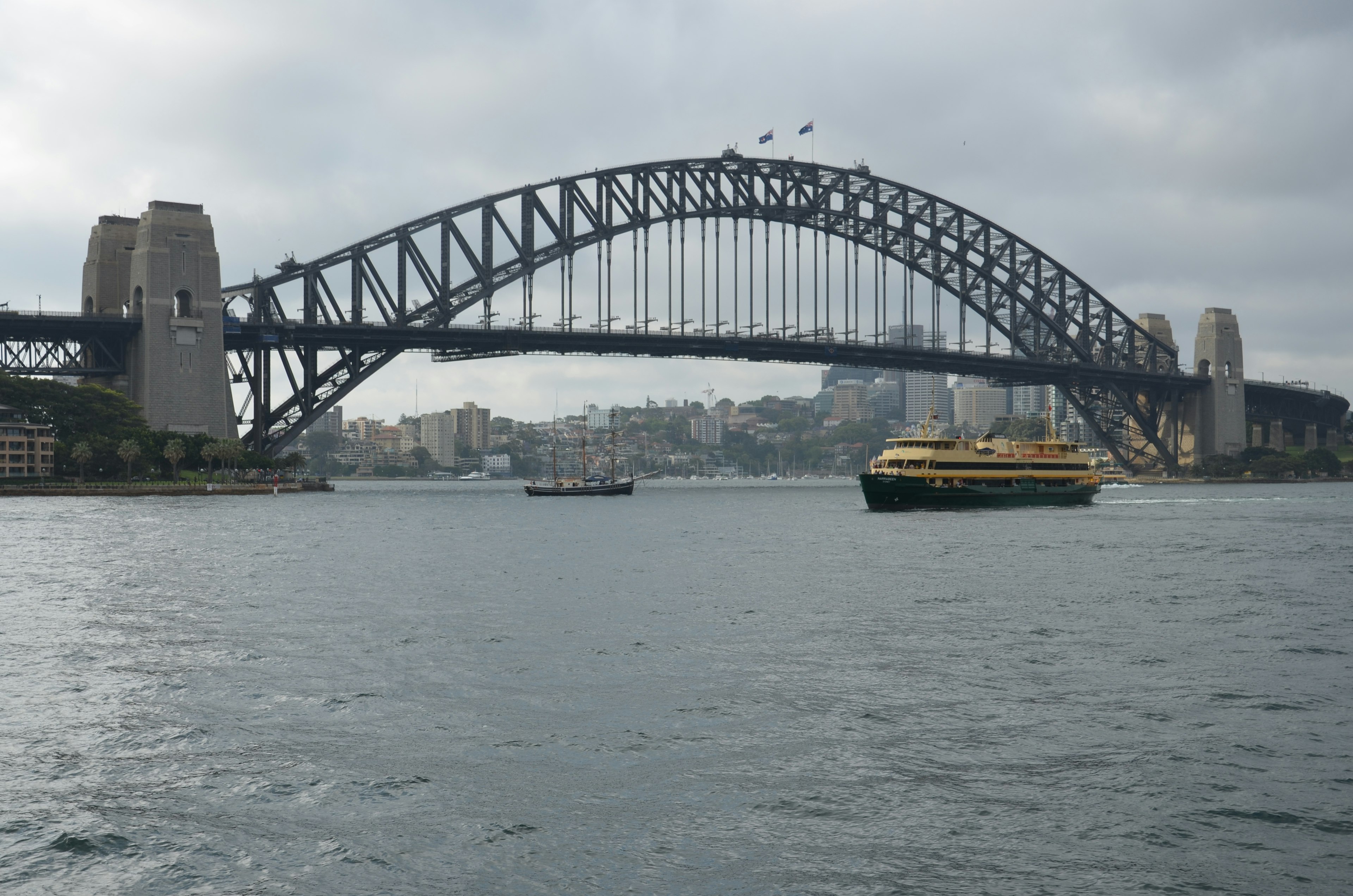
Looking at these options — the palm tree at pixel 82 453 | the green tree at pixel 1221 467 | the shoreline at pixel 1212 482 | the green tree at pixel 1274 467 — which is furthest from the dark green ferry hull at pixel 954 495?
the green tree at pixel 1274 467

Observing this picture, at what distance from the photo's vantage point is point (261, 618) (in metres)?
26.5

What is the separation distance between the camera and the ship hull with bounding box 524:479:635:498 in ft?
Answer: 377

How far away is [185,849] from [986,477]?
71.8m

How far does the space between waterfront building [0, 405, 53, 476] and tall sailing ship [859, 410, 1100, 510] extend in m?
63.0

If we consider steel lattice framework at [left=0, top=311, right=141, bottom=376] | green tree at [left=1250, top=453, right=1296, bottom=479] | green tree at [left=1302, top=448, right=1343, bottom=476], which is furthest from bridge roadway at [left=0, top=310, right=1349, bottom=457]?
green tree at [left=1302, top=448, right=1343, bottom=476]

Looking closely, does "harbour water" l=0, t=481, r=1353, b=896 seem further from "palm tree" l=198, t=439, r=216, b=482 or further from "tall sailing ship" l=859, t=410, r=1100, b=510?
"palm tree" l=198, t=439, r=216, b=482

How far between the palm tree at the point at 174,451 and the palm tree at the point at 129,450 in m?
1.92

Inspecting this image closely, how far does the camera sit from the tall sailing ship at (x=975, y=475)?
75438 mm

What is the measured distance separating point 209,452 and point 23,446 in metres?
17.4

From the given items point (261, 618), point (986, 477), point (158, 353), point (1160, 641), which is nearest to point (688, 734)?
point (1160, 641)

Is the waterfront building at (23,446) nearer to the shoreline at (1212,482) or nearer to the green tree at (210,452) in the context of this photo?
the green tree at (210,452)

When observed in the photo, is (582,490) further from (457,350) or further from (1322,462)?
(1322,462)

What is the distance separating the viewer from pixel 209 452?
8825cm

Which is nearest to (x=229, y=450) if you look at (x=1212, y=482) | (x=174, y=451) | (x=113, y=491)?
(x=174, y=451)
